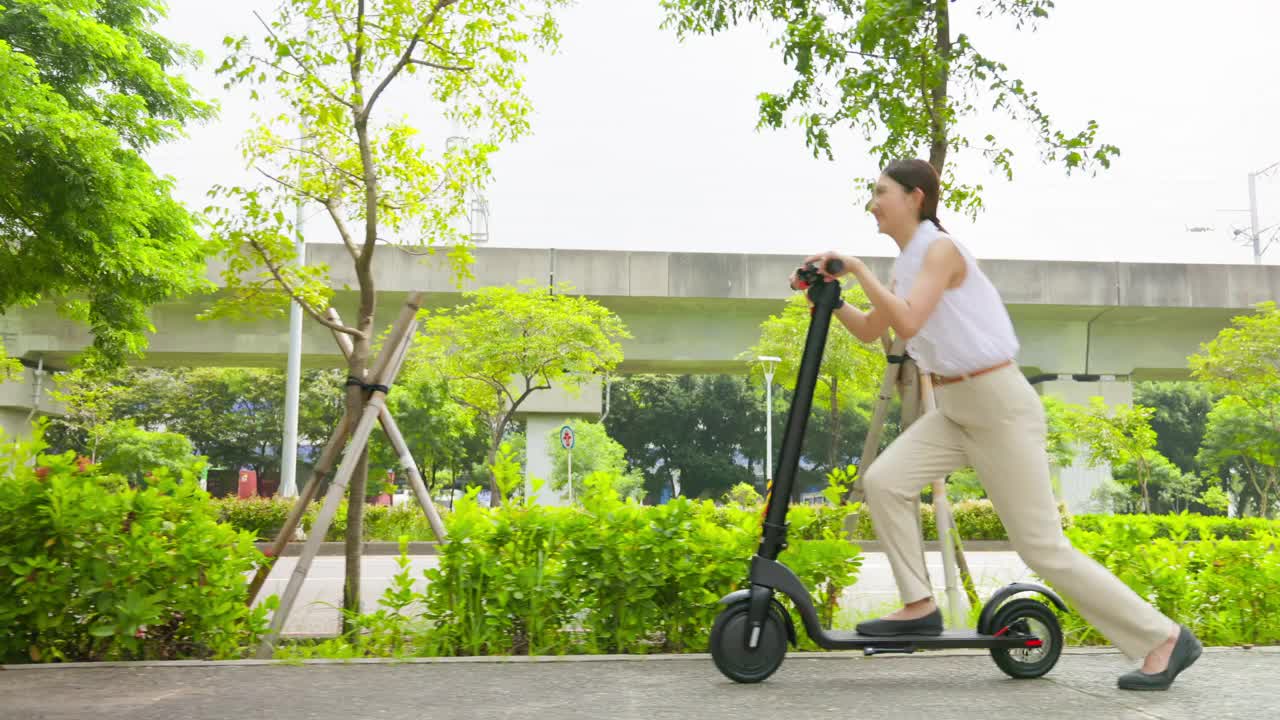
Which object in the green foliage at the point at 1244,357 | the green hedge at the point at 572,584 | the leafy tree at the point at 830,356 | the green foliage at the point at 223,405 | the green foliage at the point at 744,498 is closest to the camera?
the green hedge at the point at 572,584

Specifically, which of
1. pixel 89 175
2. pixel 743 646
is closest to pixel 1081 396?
pixel 89 175

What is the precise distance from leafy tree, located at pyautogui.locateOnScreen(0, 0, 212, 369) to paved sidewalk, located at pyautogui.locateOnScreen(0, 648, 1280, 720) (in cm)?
805

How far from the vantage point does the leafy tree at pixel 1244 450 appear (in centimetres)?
2708

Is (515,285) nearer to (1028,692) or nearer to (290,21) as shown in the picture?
(290,21)

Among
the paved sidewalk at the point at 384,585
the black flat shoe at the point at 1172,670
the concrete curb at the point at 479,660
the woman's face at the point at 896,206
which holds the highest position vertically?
the woman's face at the point at 896,206

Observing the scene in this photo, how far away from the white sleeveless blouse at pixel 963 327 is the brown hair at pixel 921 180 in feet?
0.41

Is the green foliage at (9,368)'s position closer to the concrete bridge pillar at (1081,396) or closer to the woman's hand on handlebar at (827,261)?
the woman's hand on handlebar at (827,261)

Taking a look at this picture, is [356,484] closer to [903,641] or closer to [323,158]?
[323,158]

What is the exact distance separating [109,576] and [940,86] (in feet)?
16.1

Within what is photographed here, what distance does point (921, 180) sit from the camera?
11.6 ft

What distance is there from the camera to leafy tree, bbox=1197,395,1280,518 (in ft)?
88.8

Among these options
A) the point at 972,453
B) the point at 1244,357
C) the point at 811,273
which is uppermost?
the point at 1244,357

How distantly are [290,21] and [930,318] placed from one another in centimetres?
366

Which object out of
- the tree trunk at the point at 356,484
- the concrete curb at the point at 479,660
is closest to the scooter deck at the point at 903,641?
the concrete curb at the point at 479,660
